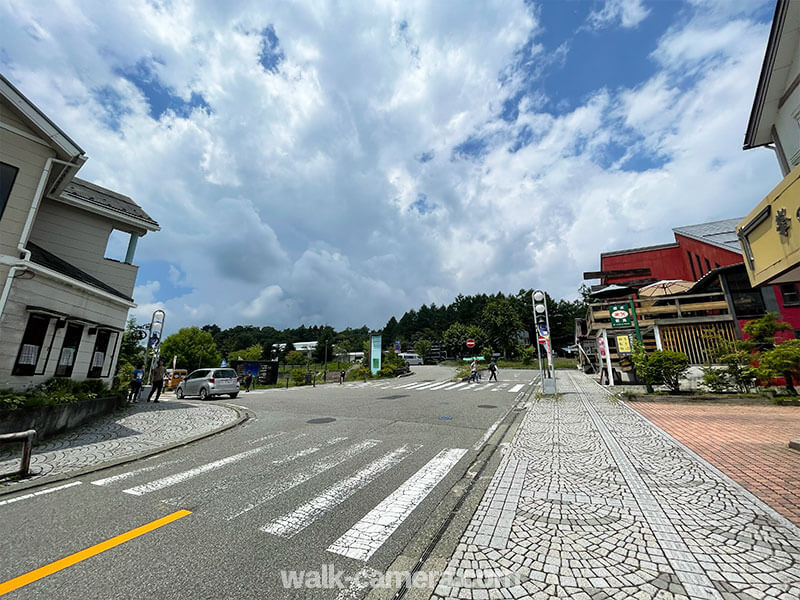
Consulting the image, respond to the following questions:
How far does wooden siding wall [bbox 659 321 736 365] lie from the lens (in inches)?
670

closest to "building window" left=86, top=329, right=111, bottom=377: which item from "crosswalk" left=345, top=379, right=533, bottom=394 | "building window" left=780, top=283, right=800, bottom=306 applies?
"crosswalk" left=345, top=379, right=533, bottom=394

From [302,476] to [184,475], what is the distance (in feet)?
6.51

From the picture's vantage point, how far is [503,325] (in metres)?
56.2

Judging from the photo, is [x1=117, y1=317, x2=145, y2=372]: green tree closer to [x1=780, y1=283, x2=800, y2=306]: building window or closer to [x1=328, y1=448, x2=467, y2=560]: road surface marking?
[x1=328, y1=448, x2=467, y2=560]: road surface marking

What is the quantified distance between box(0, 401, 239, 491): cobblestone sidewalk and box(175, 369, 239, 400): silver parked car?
537 cm

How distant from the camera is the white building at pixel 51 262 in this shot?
8.48 meters

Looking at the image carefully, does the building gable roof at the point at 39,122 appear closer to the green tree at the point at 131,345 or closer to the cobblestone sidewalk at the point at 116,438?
the cobblestone sidewalk at the point at 116,438

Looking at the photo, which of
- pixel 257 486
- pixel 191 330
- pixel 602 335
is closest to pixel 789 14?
pixel 257 486

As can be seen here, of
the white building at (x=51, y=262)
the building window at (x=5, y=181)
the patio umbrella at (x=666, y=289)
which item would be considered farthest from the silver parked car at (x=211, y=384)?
the patio umbrella at (x=666, y=289)

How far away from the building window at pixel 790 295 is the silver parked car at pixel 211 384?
28630 millimetres

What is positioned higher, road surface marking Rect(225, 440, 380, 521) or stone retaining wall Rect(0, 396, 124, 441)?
stone retaining wall Rect(0, 396, 124, 441)

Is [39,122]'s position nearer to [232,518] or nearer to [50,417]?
[50,417]

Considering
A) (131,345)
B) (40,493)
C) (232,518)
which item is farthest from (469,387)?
(131,345)

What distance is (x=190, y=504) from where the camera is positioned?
421 cm
